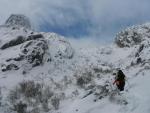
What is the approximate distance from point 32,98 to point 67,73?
11414 millimetres

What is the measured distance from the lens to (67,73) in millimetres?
44844

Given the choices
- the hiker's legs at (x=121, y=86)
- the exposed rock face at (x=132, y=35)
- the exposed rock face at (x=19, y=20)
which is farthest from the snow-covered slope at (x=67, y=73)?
the exposed rock face at (x=19, y=20)

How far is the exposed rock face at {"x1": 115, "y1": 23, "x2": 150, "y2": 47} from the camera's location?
56812 mm

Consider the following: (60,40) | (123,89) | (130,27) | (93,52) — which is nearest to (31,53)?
(60,40)

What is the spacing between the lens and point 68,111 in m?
24.2

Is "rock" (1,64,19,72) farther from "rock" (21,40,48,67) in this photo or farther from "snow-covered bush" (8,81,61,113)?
"snow-covered bush" (8,81,61,113)

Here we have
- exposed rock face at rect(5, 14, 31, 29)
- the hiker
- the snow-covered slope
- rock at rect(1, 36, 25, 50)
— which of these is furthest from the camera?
exposed rock face at rect(5, 14, 31, 29)

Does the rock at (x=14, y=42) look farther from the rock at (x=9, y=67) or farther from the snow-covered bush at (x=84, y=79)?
the snow-covered bush at (x=84, y=79)

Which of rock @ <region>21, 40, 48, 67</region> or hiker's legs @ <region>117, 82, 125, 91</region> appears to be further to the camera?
rock @ <region>21, 40, 48, 67</region>

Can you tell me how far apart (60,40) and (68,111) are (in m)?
30.8

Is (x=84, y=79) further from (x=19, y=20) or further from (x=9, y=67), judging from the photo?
(x=19, y=20)

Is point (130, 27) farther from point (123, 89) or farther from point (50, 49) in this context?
point (123, 89)

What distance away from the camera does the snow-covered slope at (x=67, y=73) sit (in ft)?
76.9

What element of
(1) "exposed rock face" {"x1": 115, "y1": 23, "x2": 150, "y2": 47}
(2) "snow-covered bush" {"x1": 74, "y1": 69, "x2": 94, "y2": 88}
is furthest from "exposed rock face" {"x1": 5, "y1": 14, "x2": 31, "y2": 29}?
(2) "snow-covered bush" {"x1": 74, "y1": 69, "x2": 94, "y2": 88}
